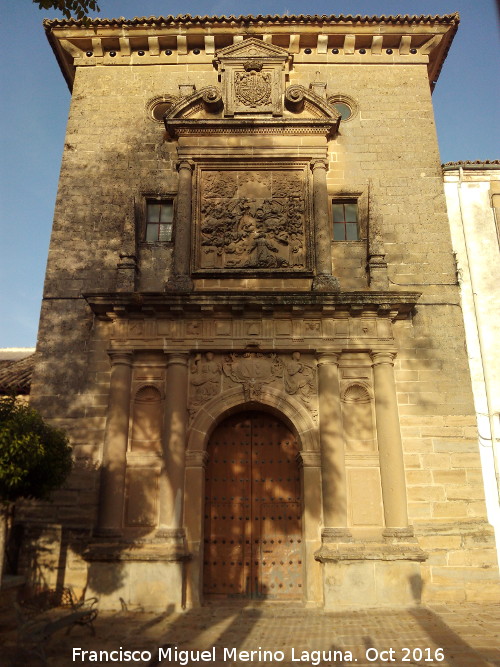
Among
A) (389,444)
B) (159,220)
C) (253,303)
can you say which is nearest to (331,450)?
(389,444)

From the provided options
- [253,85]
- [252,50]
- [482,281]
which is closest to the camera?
[482,281]

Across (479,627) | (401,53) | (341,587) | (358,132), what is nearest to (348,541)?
(341,587)

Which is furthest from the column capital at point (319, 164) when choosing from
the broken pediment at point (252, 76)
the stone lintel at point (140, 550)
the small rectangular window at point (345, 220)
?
the stone lintel at point (140, 550)

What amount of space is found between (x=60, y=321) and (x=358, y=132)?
22.9ft

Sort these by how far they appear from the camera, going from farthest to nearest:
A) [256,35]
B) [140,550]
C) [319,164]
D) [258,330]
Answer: [256,35] → [319,164] → [258,330] → [140,550]

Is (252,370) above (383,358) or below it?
below

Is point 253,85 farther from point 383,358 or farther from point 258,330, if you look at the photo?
point 383,358

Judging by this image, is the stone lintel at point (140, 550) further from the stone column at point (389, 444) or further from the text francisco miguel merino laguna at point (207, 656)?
the stone column at point (389, 444)

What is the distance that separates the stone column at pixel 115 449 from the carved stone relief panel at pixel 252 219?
2333 millimetres

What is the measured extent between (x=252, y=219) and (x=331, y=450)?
4515 millimetres

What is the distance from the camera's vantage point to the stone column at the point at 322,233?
1016 cm

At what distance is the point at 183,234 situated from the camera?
34.8 ft

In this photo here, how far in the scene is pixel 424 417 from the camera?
31.9 feet

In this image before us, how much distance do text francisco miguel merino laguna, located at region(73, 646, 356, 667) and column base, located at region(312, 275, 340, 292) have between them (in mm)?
5708
